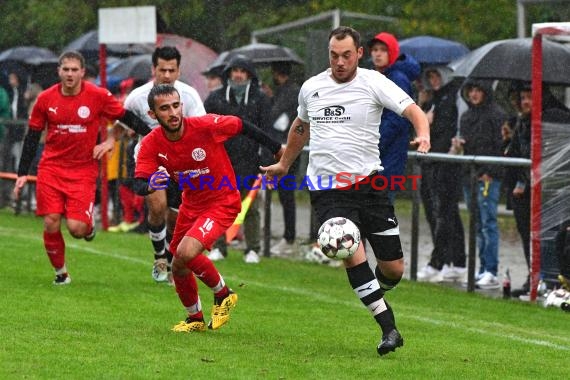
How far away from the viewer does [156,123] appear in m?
13.3

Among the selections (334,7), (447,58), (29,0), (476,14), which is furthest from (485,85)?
(29,0)

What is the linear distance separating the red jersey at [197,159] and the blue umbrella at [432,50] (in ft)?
32.1

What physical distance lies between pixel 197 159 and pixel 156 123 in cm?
302

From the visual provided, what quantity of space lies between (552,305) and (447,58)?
7669 mm

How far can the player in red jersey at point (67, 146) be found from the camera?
1298 cm

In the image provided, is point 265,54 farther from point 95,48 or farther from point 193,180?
point 193,180

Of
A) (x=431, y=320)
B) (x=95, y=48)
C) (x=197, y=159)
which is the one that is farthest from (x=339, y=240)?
(x=95, y=48)

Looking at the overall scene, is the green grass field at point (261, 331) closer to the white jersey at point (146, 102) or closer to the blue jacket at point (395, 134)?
the blue jacket at point (395, 134)

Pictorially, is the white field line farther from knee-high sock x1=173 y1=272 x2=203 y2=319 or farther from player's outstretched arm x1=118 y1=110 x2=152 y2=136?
knee-high sock x1=173 y1=272 x2=203 y2=319

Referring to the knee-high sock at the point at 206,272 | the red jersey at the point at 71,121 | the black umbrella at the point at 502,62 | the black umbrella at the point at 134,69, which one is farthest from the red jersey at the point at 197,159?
the black umbrella at the point at 134,69

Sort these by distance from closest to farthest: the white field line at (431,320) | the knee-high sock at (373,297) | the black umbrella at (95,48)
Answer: the knee-high sock at (373,297) → the white field line at (431,320) → the black umbrella at (95,48)

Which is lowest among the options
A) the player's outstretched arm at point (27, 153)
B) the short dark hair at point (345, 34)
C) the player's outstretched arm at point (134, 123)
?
the player's outstretched arm at point (27, 153)

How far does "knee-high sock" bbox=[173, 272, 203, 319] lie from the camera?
1034 cm

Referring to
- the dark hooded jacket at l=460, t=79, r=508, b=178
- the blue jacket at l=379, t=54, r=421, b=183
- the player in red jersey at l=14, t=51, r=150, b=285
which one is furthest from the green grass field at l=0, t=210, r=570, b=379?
the dark hooded jacket at l=460, t=79, r=508, b=178
